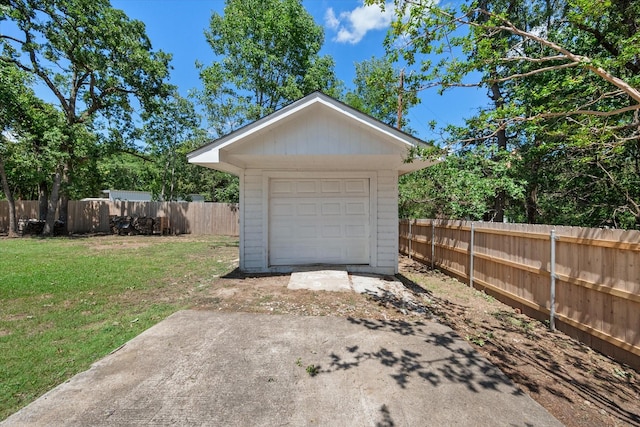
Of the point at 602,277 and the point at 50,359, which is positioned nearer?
the point at 50,359

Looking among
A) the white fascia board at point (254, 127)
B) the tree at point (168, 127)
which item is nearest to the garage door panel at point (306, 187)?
→ the white fascia board at point (254, 127)

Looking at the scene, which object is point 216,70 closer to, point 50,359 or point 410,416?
point 50,359

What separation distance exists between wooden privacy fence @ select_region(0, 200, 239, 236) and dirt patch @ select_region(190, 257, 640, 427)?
40.7 feet

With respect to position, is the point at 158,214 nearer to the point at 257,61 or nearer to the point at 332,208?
the point at 257,61

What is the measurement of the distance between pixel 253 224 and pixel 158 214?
14.4m

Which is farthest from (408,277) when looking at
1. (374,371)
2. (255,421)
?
(255,421)

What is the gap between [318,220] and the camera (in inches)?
288

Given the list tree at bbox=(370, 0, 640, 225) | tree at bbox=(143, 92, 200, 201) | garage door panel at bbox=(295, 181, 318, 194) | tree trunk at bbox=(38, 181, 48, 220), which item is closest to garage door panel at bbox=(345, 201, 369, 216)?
garage door panel at bbox=(295, 181, 318, 194)

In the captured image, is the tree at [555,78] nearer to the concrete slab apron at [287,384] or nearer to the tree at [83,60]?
the concrete slab apron at [287,384]

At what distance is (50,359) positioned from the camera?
3.12m

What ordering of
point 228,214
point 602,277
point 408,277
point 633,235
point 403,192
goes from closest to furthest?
point 633,235 < point 602,277 < point 408,277 < point 403,192 < point 228,214

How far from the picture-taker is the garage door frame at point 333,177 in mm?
7082

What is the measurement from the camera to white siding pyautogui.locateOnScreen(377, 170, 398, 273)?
707 centimetres

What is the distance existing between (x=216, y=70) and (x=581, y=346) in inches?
727
